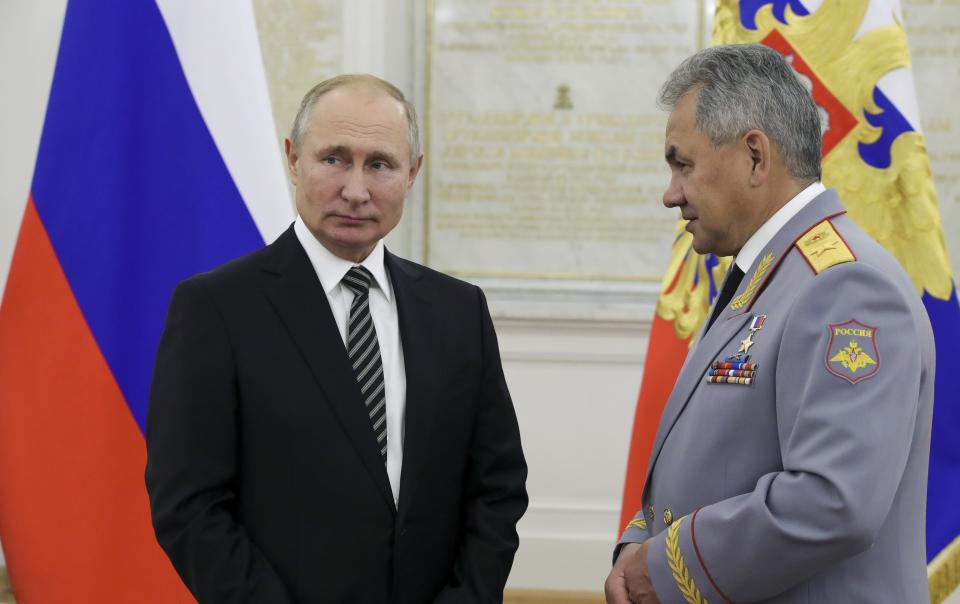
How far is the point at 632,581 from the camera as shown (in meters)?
1.39

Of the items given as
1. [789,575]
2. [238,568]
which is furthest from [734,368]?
[238,568]

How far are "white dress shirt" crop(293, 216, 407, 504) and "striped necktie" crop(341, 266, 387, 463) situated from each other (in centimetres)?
2

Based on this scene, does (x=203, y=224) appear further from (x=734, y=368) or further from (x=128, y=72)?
(x=734, y=368)

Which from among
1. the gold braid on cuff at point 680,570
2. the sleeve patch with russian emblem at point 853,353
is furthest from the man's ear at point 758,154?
the gold braid on cuff at point 680,570

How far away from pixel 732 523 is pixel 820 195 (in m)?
0.49

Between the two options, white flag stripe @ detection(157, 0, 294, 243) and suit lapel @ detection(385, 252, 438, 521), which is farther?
white flag stripe @ detection(157, 0, 294, 243)

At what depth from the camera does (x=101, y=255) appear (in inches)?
73.2

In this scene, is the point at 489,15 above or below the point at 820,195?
above

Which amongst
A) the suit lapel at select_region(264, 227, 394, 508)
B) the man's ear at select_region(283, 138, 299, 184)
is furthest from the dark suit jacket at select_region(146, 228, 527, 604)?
the man's ear at select_region(283, 138, 299, 184)

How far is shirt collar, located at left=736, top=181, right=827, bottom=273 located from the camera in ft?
4.63

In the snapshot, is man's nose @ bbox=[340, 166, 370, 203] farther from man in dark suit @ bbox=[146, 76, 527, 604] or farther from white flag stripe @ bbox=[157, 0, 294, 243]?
white flag stripe @ bbox=[157, 0, 294, 243]

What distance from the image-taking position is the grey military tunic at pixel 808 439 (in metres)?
1.19

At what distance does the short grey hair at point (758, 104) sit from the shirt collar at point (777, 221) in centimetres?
2

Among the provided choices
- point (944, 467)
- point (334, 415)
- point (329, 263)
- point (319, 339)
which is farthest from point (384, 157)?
point (944, 467)
